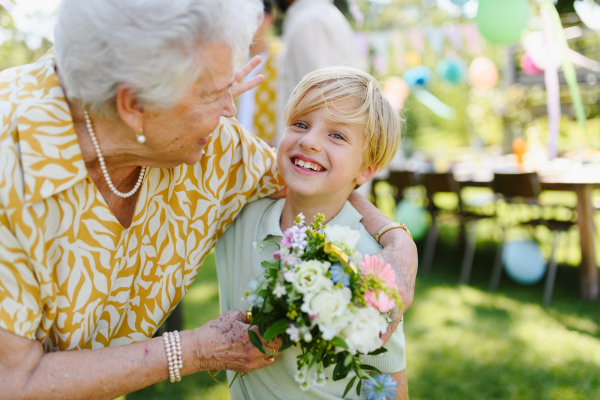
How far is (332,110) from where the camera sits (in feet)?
5.19

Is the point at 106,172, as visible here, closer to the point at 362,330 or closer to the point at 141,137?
the point at 141,137

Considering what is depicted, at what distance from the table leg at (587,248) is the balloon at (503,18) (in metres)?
1.90

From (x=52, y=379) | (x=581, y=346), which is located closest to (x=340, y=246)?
(x=52, y=379)

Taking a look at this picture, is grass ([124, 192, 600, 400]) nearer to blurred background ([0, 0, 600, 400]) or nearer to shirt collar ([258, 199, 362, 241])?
blurred background ([0, 0, 600, 400])

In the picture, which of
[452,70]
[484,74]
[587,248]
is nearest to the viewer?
[587,248]

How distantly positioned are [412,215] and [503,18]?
344 centimetres

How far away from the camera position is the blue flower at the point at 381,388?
Result: 1.21 m

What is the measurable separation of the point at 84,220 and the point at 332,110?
0.86 metres

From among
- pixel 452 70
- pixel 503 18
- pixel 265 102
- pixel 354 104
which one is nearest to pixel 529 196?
pixel 503 18

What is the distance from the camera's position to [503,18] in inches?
143

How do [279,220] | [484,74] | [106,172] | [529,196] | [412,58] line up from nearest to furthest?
[106,172], [279,220], [529,196], [484,74], [412,58]

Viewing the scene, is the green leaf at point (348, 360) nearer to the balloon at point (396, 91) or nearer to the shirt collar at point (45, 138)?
the shirt collar at point (45, 138)

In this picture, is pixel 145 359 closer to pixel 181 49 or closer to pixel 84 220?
pixel 84 220

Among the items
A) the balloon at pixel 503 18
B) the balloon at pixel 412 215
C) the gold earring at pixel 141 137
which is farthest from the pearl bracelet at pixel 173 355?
the balloon at pixel 412 215
